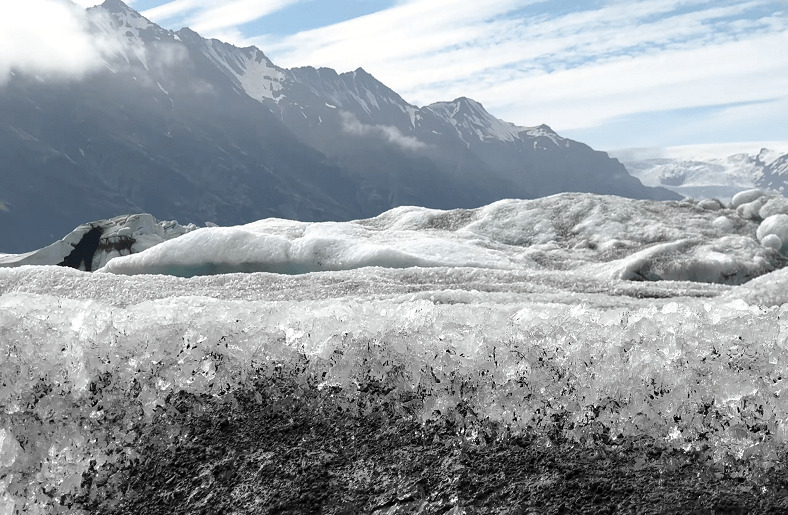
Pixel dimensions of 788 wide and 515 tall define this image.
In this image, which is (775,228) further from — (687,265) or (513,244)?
(513,244)

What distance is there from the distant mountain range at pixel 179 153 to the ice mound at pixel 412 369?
126 meters

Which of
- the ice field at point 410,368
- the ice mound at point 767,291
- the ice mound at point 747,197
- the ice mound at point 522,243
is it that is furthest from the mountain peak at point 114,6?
the ice field at point 410,368

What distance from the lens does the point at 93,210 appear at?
127500mm

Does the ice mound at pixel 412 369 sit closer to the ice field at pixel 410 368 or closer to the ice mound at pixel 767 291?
the ice field at pixel 410 368

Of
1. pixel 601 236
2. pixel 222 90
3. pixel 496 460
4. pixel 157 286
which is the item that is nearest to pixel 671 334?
pixel 496 460

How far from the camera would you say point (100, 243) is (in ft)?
31.0

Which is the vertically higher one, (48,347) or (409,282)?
(48,347)

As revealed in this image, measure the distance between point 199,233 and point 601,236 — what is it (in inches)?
141

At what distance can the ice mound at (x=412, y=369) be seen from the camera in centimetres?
101

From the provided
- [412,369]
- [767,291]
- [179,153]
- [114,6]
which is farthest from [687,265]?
[114,6]

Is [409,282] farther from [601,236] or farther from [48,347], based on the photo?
[601,236]

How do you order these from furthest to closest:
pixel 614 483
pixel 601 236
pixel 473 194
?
pixel 473 194 < pixel 601 236 < pixel 614 483

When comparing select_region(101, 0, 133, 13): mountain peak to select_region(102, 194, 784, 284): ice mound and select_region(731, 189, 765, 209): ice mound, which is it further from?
select_region(731, 189, 765, 209): ice mound

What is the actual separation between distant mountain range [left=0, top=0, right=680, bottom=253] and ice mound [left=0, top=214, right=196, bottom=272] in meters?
116
